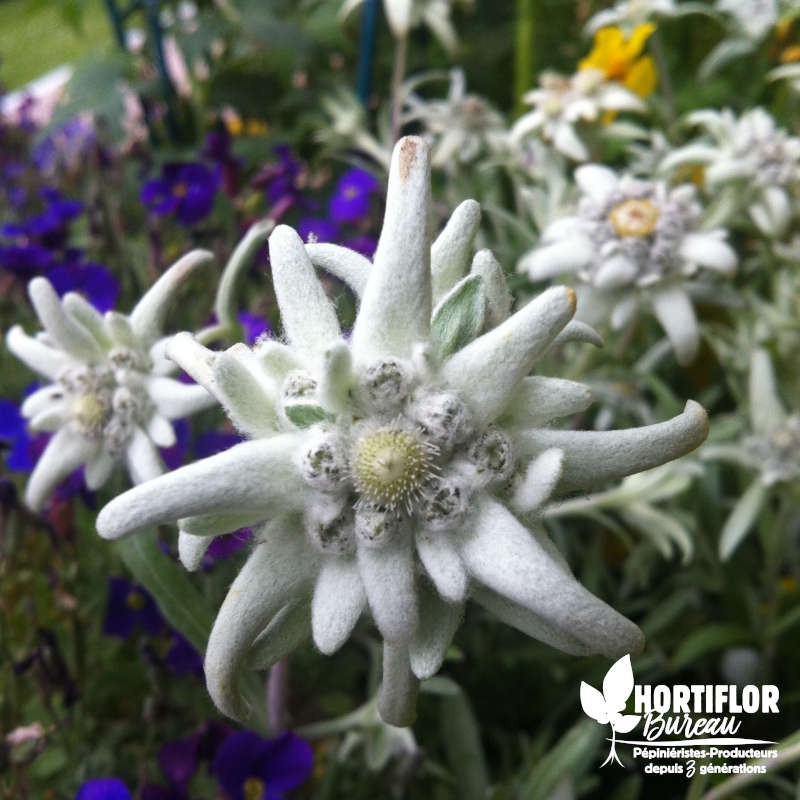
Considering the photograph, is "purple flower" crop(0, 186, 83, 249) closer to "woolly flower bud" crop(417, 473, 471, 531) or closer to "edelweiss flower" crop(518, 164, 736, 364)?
"edelweiss flower" crop(518, 164, 736, 364)

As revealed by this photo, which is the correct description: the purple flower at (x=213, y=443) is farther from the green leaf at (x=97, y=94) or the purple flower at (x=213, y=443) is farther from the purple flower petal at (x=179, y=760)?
the green leaf at (x=97, y=94)

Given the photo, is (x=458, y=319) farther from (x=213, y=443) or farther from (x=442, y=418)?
(x=213, y=443)

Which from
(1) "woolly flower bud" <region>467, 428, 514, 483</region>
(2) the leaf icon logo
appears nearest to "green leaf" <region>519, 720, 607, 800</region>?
(2) the leaf icon logo

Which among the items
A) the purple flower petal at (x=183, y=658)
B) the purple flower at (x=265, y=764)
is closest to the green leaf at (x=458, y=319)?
the purple flower at (x=265, y=764)

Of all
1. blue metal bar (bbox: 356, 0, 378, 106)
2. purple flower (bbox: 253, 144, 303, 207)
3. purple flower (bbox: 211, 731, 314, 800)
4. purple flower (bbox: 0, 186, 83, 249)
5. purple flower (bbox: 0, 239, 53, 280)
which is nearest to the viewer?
purple flower (bbox: 211, 731, 314, 800)

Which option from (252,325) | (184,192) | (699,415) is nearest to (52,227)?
(184,192)

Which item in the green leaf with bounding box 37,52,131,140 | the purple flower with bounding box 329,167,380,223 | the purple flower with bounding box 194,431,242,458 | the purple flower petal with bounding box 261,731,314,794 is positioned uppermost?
the green leaf with bounding box 37,52,131,140

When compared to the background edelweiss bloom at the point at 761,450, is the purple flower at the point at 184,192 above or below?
above
